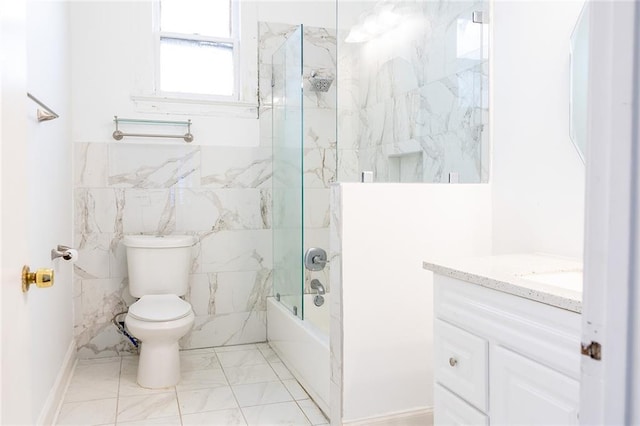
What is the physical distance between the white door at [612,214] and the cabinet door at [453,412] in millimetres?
1207

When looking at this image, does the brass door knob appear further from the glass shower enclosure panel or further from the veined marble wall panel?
the veined marble wall panel

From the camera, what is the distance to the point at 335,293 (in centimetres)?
214

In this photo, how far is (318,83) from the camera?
2.87 metres

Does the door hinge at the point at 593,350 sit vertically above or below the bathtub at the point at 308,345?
above

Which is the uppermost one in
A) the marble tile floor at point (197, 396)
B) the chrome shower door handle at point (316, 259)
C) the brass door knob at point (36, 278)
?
the brass door knob at point (36, 278)

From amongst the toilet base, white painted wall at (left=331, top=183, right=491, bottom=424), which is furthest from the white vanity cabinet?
the toilet base

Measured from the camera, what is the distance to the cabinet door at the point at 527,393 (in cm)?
126

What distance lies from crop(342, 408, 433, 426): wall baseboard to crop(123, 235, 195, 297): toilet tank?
152 cm

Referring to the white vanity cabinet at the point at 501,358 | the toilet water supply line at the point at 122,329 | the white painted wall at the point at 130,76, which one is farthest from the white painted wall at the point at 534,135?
the toilet water supply line at the point at 122,329

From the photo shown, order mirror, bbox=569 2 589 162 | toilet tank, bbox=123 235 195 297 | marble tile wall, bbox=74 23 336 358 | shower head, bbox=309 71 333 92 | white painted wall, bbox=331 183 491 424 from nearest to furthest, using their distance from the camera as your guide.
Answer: mirror, bbox=569 2 589 162, white painted wall, bbox=331 183 491 424, shower head, bbox=309 71 333 92, toilet tank, bbox=123 235 195 297, marble tile wall, bbox=74 23 336 358

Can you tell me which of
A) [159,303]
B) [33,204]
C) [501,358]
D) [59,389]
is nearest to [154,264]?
[159,303]

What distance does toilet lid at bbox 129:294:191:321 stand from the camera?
2.70m

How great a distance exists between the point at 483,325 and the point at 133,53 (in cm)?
281

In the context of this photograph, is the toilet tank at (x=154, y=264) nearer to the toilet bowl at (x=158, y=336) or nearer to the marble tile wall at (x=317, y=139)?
the toilet bowl at (x=158, y=336)
